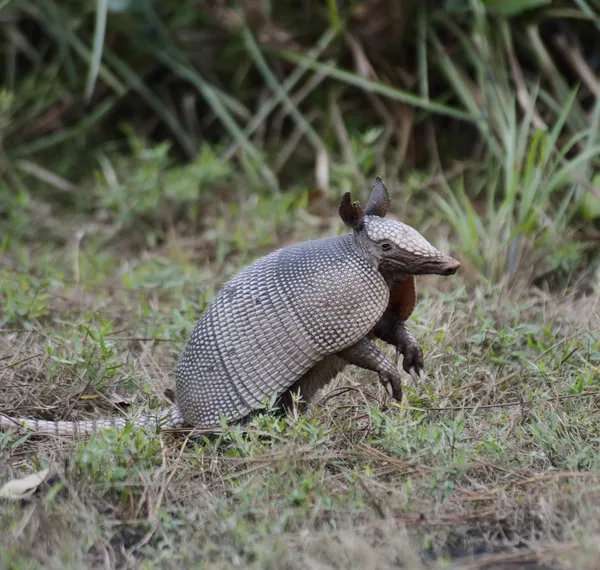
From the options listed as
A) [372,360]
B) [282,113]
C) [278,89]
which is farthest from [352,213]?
[282,113]

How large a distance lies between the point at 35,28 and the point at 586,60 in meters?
5.21

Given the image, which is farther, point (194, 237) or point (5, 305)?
point (194, 237)

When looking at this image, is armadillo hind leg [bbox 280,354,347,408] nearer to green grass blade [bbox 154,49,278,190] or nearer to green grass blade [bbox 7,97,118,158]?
green grass blade [bbox 154,49,278,190]

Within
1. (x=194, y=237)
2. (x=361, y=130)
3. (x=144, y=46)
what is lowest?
(x=194, y=237)

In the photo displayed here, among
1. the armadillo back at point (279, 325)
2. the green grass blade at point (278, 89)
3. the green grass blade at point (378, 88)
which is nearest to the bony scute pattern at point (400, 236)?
the armadillo back at point (279, 325)

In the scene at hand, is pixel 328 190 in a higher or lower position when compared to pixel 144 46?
lower

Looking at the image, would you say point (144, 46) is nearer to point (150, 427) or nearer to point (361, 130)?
point (361, 130)

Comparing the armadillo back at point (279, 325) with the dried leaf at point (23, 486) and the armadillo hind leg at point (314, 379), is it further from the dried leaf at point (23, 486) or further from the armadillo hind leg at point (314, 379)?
the dried leaf at point (23, 486)

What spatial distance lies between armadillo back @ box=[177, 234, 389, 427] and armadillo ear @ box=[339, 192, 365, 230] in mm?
79

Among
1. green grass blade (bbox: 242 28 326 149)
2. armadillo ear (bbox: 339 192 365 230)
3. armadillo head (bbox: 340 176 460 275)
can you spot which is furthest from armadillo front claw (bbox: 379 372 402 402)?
green grass blade (bbox: 242 28 326 149)

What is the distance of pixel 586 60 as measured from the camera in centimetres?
728

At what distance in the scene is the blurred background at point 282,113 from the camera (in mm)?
6535

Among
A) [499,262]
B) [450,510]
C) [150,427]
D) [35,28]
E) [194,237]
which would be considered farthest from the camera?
[35,28]

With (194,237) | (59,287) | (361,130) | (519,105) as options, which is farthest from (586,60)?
(59,287)
